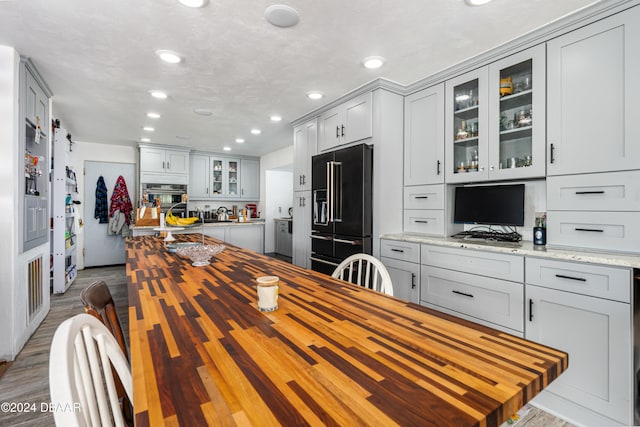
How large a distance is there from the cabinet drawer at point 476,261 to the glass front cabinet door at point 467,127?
706mm

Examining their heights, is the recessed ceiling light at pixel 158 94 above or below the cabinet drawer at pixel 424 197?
above

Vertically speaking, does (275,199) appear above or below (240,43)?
below

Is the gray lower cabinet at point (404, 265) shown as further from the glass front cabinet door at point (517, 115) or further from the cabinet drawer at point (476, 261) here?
the glass front cabinet door at point (517, 115)

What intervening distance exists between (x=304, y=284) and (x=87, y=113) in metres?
4.30

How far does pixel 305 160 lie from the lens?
413 cm

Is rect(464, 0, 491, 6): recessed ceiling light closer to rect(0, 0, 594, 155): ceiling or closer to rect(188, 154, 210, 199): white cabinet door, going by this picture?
rect(0, 0, 594, 155): ceiling

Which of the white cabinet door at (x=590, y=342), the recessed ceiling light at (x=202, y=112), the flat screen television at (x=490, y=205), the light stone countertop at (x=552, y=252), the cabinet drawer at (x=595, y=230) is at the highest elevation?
the recessed ceiling light at (x=202, y=112)

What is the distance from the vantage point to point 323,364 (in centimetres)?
74

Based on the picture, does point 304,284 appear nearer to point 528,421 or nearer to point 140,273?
point 140,273

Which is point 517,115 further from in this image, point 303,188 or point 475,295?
point 303,188

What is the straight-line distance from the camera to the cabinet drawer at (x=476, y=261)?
2.03 metres

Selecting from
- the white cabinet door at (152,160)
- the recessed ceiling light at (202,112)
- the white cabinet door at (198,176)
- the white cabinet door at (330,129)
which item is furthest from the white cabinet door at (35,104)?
the white cabinet door at (198,176)

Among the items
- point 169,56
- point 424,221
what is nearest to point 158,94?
point 169,56

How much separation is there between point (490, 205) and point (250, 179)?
570 centimetres
